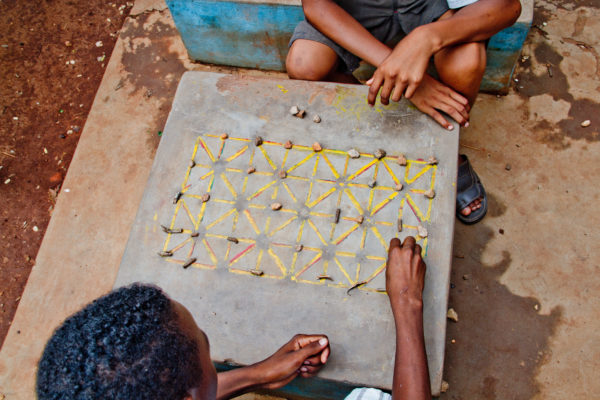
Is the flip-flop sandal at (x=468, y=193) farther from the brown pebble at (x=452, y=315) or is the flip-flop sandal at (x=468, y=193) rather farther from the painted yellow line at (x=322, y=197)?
the painted yellow line at (x=322, y=197)

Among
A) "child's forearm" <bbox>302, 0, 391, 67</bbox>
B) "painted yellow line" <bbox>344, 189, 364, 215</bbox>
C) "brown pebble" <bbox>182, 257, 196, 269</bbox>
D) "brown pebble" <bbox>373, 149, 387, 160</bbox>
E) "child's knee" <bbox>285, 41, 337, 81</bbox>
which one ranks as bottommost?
"brown pebble" <bbox>182, 257, 196, 269</bbox>

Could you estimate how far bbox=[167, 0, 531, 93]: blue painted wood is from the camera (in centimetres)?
232

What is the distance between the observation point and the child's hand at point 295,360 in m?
1.52

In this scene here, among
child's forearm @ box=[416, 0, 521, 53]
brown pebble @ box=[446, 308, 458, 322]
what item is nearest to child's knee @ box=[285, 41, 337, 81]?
child's forearm @ box=[416, 0, 521, 53]

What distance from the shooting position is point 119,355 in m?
1.02

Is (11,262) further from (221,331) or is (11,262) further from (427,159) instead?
(427,159)

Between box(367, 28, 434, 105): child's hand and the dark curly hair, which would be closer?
the dark curly hair

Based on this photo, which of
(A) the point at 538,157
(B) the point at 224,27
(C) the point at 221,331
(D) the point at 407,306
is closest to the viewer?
(D) the point at 407,306

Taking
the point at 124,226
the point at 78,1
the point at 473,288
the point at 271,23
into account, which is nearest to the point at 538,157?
the point at 473,288

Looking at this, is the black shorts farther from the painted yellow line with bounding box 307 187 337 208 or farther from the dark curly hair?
the dark curly hair

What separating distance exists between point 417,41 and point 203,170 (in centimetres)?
94

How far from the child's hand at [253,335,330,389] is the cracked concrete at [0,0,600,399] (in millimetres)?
750

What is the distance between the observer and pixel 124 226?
2.45m

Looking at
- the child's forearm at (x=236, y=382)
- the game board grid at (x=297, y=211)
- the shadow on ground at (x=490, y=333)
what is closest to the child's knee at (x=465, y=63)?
the game board grid at (x=297, y=211)
